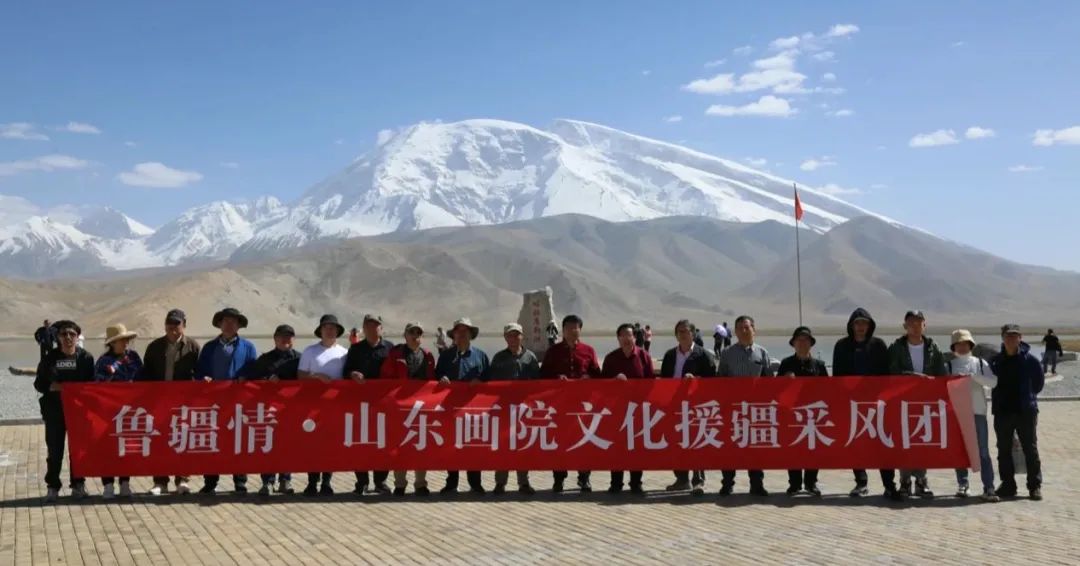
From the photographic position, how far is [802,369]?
9688 mm

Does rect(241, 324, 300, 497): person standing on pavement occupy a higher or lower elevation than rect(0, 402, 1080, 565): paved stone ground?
higher

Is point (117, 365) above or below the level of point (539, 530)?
above

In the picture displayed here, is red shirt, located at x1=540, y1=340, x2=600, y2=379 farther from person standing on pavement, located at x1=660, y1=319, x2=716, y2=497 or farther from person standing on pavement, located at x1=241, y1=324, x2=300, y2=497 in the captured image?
person standing on pavement, located at x1=241, y1=324, x2=300, y2=497

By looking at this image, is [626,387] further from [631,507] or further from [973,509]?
[973,509]

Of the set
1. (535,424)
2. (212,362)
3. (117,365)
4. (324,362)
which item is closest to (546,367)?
(535,424)

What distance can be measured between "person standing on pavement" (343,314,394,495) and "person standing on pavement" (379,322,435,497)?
0.08 m

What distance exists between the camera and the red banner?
9.27 metres

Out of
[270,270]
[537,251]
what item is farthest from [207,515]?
[537,251]

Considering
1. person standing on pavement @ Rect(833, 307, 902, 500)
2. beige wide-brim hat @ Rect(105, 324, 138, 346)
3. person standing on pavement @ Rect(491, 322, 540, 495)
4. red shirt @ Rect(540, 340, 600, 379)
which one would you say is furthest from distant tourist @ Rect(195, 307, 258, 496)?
person standing on pavement @ Rect(833, 307, 902, 500)

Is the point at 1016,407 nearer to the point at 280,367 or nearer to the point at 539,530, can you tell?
the point at 539,530

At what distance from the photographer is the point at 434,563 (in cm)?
677

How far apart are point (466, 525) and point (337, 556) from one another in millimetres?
1383

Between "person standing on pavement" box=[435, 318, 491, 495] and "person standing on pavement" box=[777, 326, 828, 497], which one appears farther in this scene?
"person standing on pavement" box=[435, 318, 491, 495]

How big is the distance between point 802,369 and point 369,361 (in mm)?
4436
